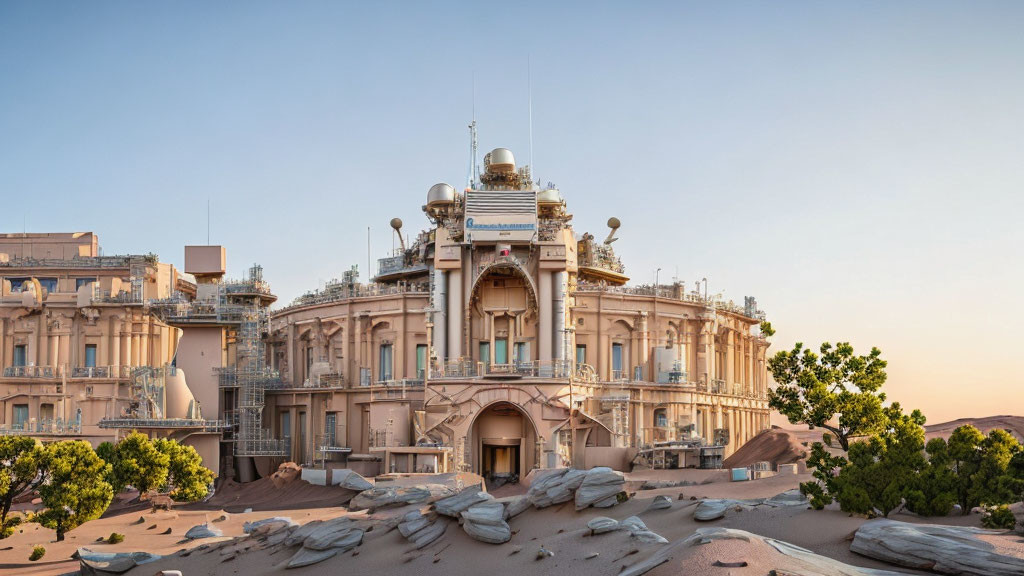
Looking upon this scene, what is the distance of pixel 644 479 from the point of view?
54.1m

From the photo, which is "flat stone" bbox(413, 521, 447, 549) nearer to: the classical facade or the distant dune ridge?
the classical facade

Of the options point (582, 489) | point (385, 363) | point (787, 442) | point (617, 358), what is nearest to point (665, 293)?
point (617, 358)

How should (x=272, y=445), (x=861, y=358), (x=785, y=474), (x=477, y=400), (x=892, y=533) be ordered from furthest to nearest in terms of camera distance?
1. (x=272, y=445)
2. (x=477, y=400)
3. (x=785, y=474)
4. (x=861, y=358)
5. (x=892, y=533)

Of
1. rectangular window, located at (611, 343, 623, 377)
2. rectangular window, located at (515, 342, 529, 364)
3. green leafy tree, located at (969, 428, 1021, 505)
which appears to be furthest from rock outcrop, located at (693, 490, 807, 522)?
rectangular window, located at (611, 343, 623, 377)

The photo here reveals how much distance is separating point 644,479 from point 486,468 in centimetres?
1278

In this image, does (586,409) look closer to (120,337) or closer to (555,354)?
(555,354)

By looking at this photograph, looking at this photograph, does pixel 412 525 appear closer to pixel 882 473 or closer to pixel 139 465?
pixel 882 473

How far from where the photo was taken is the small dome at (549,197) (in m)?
67.2

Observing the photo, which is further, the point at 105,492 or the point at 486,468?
the point at 486,468

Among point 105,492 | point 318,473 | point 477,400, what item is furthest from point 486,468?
point 105,492

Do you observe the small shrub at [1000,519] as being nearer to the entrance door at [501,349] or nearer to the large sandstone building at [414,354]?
the large sandstone building at [414,354]

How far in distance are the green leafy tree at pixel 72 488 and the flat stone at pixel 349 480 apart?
13.4 meters

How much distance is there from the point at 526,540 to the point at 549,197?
105ft

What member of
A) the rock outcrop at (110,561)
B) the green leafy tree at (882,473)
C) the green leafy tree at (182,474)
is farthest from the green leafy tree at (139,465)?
the green leafy tree at (882,473)
